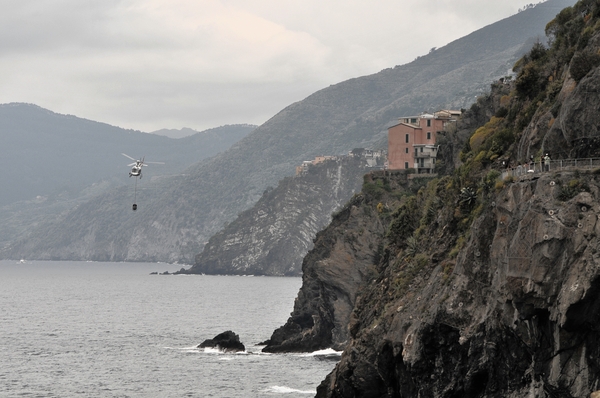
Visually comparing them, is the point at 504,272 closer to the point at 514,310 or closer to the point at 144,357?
the point at 514,310

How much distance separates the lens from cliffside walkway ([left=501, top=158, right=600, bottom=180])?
136 ft

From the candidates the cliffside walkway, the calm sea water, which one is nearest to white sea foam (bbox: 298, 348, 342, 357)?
the calm sea water

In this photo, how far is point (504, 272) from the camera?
135ft

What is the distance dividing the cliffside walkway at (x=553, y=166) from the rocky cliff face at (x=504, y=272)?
1.58ft

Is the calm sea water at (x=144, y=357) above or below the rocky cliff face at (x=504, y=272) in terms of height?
below

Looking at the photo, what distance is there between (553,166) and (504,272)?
17.5 ft

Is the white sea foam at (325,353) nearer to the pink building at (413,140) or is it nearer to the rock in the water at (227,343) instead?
the rock in the water at (227,343)

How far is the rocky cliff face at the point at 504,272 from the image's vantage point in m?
38.3

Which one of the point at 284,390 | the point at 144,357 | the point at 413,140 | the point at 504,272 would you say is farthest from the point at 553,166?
the point at 144,357

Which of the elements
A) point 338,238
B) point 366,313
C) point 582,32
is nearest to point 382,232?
point 338,238

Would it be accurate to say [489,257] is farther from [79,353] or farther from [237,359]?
[79,353]

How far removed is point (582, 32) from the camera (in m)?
51.5

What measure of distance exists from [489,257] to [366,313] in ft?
66.9

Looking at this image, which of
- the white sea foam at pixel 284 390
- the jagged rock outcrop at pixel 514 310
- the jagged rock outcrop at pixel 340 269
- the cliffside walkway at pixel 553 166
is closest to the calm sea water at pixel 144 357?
the white sea foam at pixel 284 390
